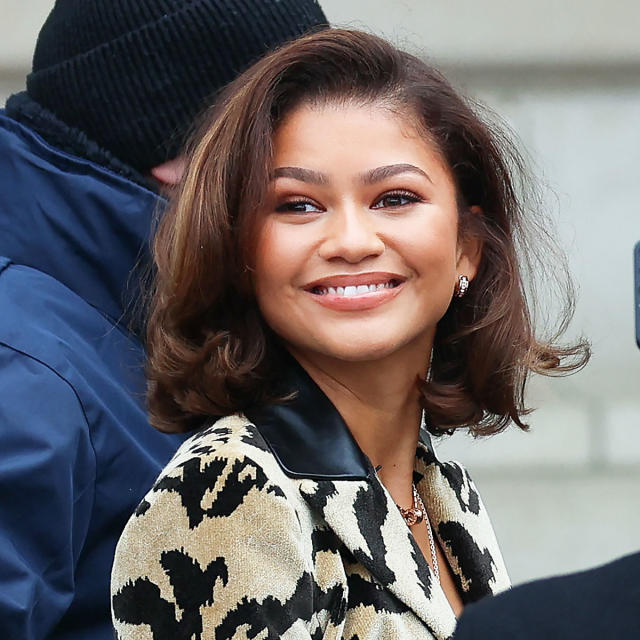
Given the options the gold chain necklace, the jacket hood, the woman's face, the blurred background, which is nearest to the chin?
the woman's face

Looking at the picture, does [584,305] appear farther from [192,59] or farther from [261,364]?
[261,364]

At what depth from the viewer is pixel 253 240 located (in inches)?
72.9

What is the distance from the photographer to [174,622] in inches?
65.1

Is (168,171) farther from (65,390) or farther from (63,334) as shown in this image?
(65,390)

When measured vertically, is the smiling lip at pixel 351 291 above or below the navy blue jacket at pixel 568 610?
below

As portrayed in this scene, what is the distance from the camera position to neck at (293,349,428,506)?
74.4 inches

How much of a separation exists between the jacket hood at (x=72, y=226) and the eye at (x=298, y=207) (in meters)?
0.48

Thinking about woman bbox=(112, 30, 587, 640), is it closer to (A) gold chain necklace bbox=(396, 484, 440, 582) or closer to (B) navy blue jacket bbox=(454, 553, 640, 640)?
(A) gold chain necklace bbox=(396, 484, 440, 582)

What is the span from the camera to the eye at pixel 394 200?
1.84m

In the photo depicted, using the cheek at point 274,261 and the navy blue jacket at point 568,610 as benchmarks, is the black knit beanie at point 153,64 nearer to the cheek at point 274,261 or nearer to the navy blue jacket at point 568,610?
the cheek at point 274,261

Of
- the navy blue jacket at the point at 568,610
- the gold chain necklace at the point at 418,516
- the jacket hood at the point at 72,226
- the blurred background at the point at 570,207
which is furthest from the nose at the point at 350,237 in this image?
the blurred background at the point at 570,207

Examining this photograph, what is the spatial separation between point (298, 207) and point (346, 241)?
9 cm

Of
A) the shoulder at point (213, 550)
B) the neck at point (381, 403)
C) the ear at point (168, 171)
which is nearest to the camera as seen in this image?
the shoulder at point (213, 550)

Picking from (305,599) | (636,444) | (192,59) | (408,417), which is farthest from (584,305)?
(305,599)
